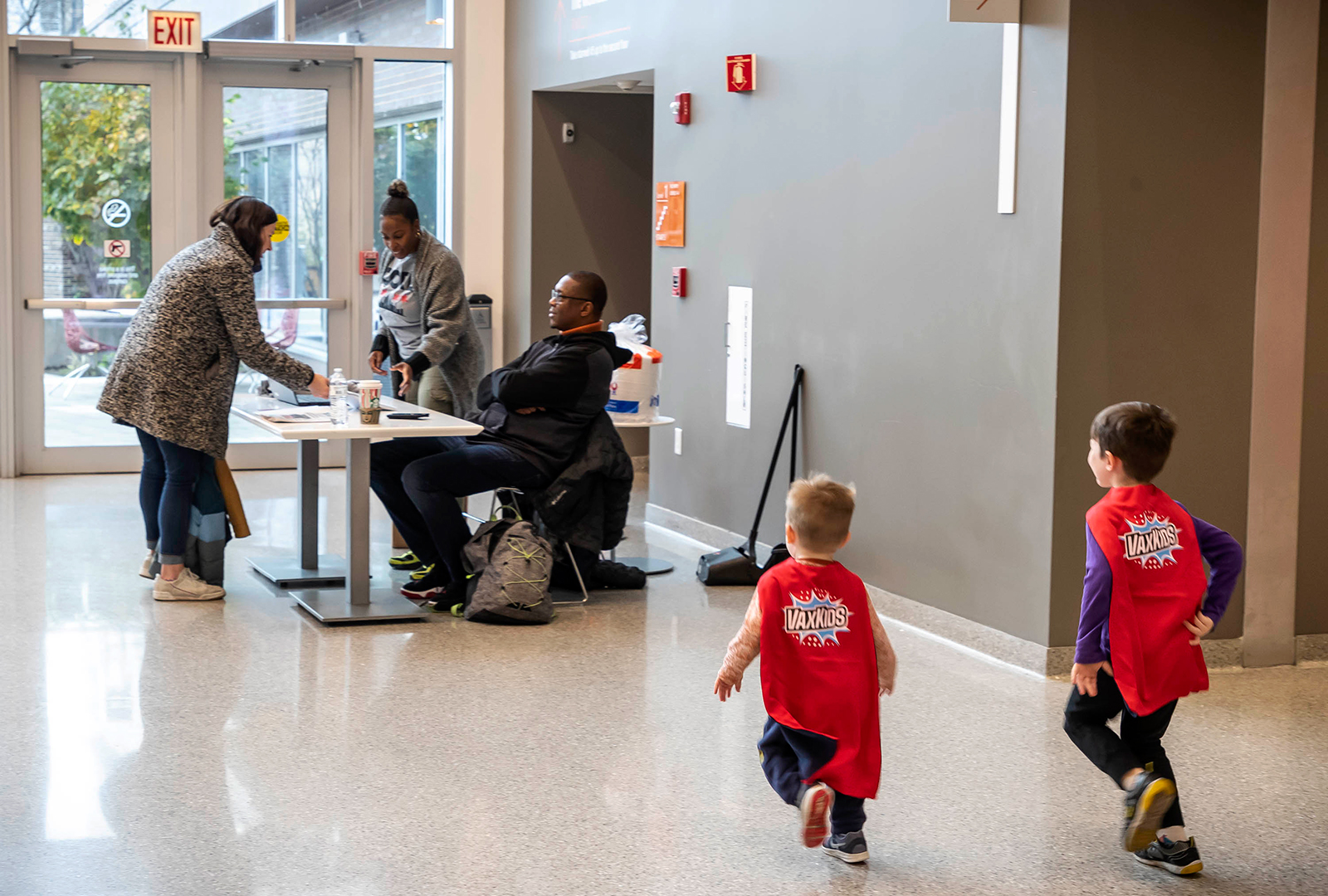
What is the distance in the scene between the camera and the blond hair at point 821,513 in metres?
2.75

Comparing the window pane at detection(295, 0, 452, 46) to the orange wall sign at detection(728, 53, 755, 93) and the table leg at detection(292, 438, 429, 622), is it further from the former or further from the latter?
the table leg at detection(292, 438, 429, 622)

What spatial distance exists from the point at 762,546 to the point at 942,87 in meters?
2.06

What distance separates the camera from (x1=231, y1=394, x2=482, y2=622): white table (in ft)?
15.4

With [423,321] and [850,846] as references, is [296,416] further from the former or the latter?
[850,846]

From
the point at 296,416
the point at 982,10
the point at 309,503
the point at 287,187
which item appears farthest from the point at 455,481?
the point at 287,187

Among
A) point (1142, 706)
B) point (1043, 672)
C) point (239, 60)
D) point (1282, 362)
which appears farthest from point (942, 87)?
point (239, 60)

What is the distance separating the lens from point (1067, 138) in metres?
4.15

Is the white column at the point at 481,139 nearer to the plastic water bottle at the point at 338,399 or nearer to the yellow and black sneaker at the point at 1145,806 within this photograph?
the plastic water bottle at the point at 338,399

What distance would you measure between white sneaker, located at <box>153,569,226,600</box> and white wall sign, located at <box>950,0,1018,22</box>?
316cm

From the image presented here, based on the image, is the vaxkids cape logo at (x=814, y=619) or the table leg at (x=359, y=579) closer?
the vaxkids cape logo at (x=814, y=619)

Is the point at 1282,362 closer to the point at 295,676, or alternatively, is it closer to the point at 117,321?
the point at 295,676

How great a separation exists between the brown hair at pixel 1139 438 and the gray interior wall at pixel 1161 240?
1430 millimetres

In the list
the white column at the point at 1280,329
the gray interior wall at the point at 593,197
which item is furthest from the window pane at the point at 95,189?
the white column at the point at 1280,329

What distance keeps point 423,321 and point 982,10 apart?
2544 millimetres
